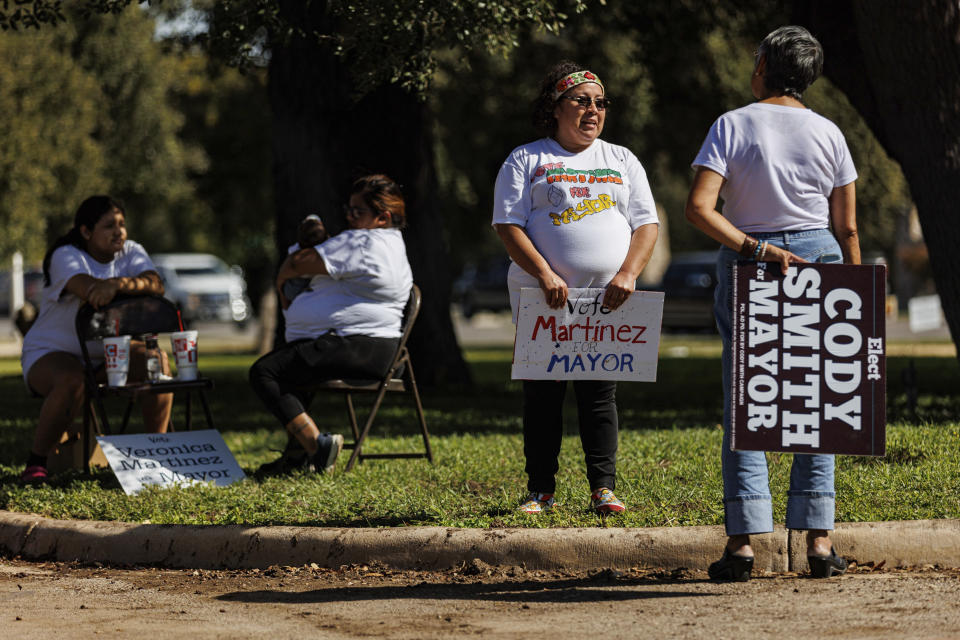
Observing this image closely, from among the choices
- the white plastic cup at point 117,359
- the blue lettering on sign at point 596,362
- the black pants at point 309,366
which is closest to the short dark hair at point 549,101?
the blue lettering on sign at point 596,362

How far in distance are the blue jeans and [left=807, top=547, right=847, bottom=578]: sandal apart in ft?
0.46

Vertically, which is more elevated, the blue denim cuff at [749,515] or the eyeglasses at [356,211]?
the eyeglasses at [356,211]

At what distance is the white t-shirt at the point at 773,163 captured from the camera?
15.7 ft

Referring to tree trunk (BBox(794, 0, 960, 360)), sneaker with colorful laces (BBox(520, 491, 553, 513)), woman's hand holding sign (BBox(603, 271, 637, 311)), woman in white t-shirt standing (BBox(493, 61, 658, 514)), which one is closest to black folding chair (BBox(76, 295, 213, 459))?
sneaker with colorful laces (BBox(520, 491, 553, 513))

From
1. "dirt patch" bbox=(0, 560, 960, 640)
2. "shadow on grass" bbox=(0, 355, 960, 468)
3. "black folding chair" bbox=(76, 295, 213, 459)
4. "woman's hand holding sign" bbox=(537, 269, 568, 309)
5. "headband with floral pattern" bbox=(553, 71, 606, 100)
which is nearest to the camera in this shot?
"dirt patch" bbox=(0, 560, 960, 640)

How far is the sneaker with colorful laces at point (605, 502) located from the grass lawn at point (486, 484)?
56 mm

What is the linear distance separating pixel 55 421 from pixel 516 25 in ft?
13.7

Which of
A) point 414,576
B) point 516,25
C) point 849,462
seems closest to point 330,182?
point 516,25

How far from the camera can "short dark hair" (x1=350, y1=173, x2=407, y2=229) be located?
7258 millimetres

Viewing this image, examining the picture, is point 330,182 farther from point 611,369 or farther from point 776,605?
point 776,605

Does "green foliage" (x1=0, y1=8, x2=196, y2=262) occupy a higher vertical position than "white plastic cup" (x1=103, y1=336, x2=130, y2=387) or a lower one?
higher

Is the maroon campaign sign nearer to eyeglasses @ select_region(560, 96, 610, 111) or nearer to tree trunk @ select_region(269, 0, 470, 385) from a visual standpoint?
eyeglasses @ select_region(560, 96, 610, 111)

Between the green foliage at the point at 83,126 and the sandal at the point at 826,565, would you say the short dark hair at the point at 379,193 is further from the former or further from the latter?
the green foliage at the point at 83,126

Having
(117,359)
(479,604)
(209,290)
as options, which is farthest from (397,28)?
(209,290)
